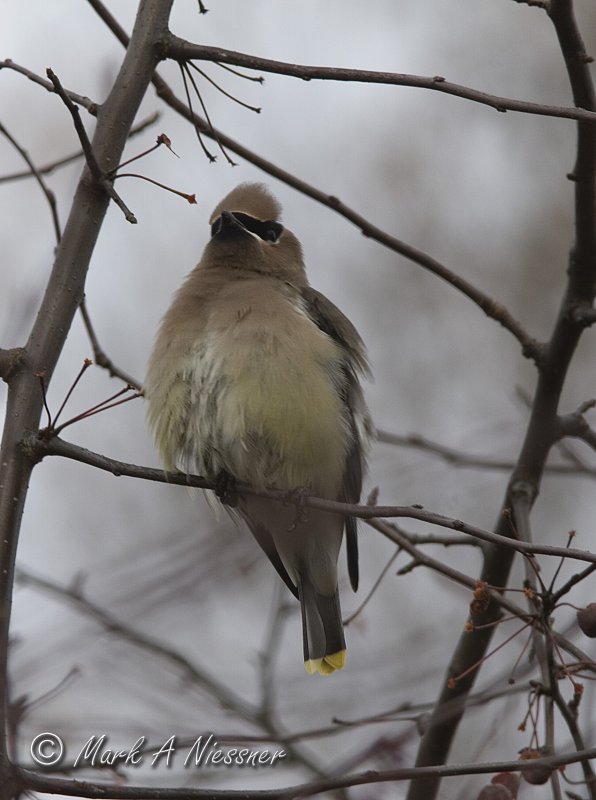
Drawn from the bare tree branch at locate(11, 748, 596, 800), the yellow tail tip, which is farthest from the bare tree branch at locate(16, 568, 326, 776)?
the bare tree branch at locate(11, 748, 596, 800)

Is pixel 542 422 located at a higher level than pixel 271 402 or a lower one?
higher

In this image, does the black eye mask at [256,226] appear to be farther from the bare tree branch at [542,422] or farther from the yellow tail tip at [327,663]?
the yellow tail tip at [327,663]

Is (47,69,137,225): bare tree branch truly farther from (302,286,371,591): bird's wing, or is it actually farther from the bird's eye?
the bird's eye

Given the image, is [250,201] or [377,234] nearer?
[377,234]

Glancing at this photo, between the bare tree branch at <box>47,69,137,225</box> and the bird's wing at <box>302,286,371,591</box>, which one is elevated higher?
the bird's wing at <box>302,286,371,591</box>

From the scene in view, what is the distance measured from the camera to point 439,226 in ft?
33.6

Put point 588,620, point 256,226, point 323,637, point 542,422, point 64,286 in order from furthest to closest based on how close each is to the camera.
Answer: point 256,226, point 323,637, point 542,422, point 64,286, point 588,620

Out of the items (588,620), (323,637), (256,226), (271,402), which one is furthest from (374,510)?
(256,226)

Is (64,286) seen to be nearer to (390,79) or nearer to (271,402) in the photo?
(390,79)

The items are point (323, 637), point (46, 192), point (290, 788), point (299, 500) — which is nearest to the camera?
point (290, 788)

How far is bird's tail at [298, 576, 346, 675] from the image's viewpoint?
4.64m

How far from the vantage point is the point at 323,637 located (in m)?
4.67

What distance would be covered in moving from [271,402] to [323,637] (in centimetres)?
113

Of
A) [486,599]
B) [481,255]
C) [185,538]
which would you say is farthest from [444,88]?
[481,255]
